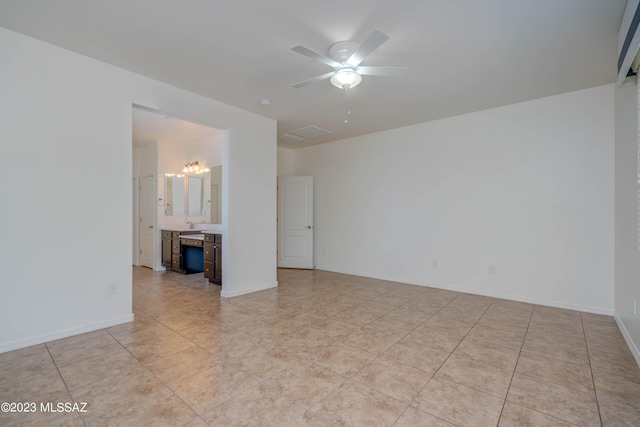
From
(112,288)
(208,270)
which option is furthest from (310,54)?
(208,270)

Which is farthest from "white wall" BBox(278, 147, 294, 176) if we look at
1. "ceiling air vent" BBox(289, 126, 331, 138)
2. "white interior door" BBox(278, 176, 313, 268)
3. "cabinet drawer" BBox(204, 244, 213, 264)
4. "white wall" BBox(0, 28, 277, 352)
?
"white wall" BBox(0, 28, 277, 352)

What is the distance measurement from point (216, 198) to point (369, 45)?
15.7 feet

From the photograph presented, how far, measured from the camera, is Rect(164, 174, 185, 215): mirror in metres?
6.30

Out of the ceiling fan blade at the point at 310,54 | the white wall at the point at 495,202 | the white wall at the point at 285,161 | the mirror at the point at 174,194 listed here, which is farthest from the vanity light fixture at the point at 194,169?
the ceiling fan blade at the point at 310,54

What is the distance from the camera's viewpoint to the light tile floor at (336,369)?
1.74 m

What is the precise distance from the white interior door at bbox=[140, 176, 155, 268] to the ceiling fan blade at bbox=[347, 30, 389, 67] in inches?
216

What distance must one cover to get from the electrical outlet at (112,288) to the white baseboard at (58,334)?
0.27 metres

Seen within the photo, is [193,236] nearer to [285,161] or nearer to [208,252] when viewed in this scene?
[208,252]

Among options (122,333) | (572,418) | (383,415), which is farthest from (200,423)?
(572,418)

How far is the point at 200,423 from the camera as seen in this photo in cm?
164

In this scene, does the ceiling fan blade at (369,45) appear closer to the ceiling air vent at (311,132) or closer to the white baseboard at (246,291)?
the ceiling air vent at (311,132)

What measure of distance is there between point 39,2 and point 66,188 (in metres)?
1.48

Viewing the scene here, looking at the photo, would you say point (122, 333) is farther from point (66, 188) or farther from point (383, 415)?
point (383, 415)

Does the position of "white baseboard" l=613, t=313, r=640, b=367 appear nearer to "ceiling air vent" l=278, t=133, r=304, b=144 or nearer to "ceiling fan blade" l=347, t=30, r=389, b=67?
"ceiling fan blade" l=347, t=30, r=389, b=67
